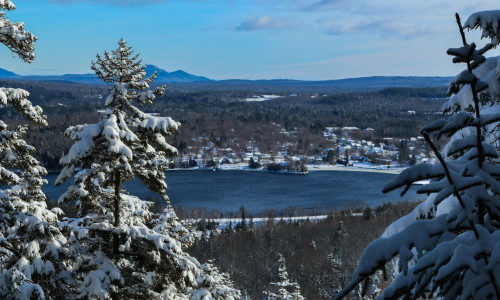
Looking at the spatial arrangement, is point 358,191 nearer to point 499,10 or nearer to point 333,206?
point 333,206

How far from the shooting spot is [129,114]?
830 cm

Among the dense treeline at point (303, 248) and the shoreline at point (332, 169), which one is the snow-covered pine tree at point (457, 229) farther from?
the shoreline at point (332, 169)

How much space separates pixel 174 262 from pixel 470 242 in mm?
6517

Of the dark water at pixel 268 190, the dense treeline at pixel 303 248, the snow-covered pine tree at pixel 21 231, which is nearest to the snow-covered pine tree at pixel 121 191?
the snow-covered pine tree at pixel 21 231

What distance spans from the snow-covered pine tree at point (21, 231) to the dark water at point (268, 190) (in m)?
74.2

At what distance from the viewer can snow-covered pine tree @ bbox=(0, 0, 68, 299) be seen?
707 centimetres

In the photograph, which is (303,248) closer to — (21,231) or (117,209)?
(117,209)

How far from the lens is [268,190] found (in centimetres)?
10312

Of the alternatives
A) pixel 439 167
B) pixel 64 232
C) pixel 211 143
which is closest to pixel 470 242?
pixel 439 167

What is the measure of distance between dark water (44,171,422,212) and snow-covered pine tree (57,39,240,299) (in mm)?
74497

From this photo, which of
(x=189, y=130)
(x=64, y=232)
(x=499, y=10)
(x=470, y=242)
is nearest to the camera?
(x=470, y=242)

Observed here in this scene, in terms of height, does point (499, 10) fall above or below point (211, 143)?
above

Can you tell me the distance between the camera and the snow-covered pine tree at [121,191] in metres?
7.55

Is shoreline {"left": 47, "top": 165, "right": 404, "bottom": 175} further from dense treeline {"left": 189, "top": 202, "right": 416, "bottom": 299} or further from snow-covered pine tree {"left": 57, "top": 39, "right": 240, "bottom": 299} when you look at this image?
snow-covered pine tree {"left": 57, "top": 39, "right": 240, "bottom": 299}
